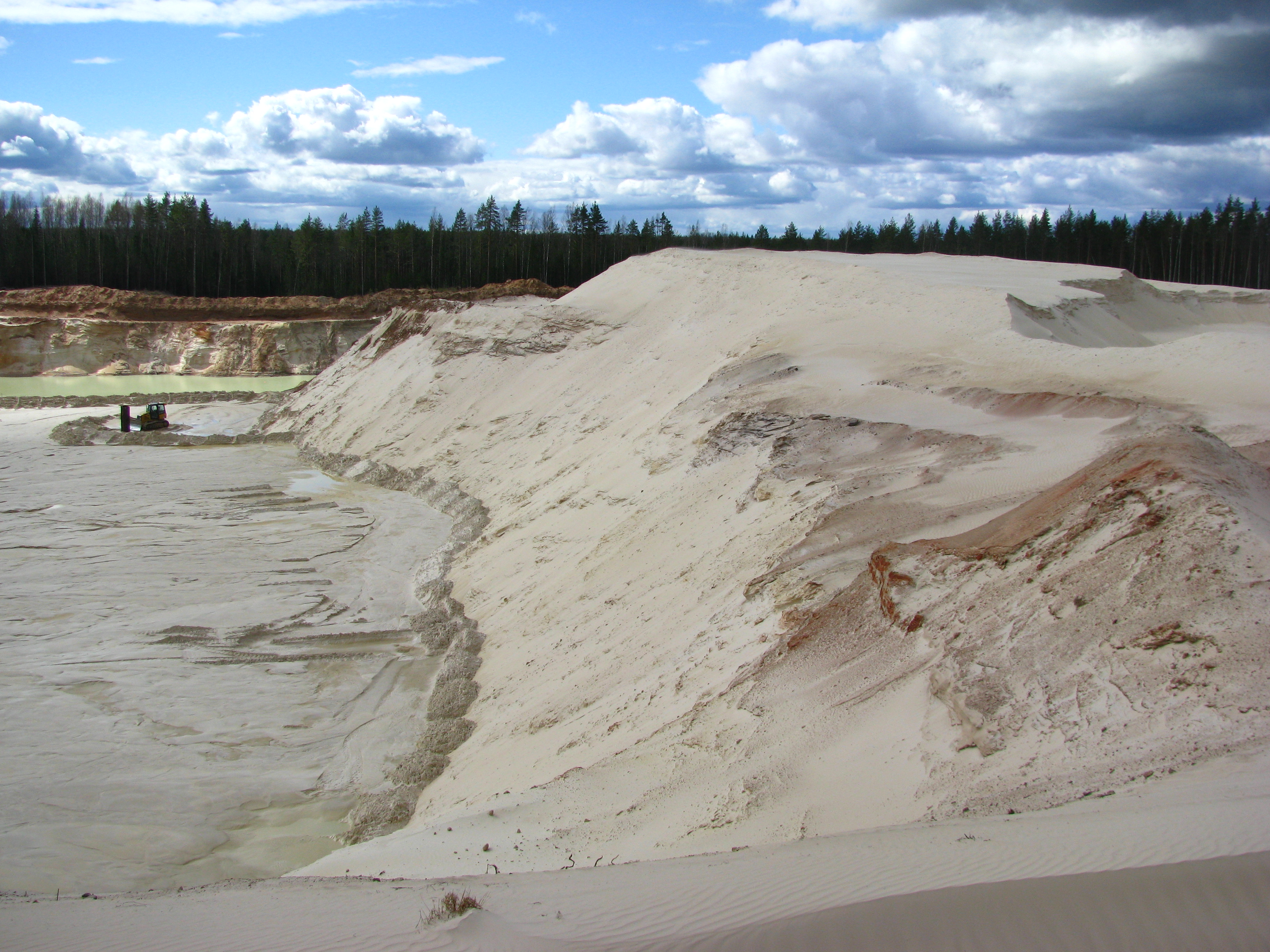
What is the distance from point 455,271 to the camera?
58.6 m

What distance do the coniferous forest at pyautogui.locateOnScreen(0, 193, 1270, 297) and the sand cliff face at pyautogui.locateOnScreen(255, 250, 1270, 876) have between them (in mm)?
45376

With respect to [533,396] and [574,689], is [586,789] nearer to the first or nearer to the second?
[574,689]

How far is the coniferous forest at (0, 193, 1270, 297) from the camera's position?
5191 centimetres

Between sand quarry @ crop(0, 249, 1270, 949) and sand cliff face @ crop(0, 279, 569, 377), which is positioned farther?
sand cliff face @ crop(0, 279, 569, 377)

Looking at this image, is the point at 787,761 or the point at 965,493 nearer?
the point at 787,761

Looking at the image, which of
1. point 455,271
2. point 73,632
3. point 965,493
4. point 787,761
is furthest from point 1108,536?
point 455,271

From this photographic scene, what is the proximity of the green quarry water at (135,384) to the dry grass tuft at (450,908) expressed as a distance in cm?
3371

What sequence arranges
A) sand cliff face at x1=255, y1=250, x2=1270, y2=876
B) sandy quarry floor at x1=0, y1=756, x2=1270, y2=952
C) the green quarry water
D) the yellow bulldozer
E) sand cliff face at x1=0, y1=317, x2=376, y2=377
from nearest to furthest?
sandy quarry floor at x1=0, y1=756, x2=1270, y2=952 → sand cliff face at x1=255, y1=250, x2=1270, y2=876 → the yellow bulldozer → the green quarry water → sand cliff face at x1=0, y1=317, x2=376, y2=377

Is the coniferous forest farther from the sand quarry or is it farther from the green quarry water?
the sand quarry

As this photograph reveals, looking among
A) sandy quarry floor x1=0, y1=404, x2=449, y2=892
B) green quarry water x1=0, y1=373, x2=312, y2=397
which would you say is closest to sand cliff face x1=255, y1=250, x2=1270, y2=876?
sandy quarry floor x1=0, y1=404, x2=449, y2=892

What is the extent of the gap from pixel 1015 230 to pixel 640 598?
64.7 m

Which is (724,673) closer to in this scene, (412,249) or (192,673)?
(192,673)

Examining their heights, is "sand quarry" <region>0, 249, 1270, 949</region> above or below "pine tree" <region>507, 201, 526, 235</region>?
below

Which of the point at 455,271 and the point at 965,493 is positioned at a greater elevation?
the point at 455,271
